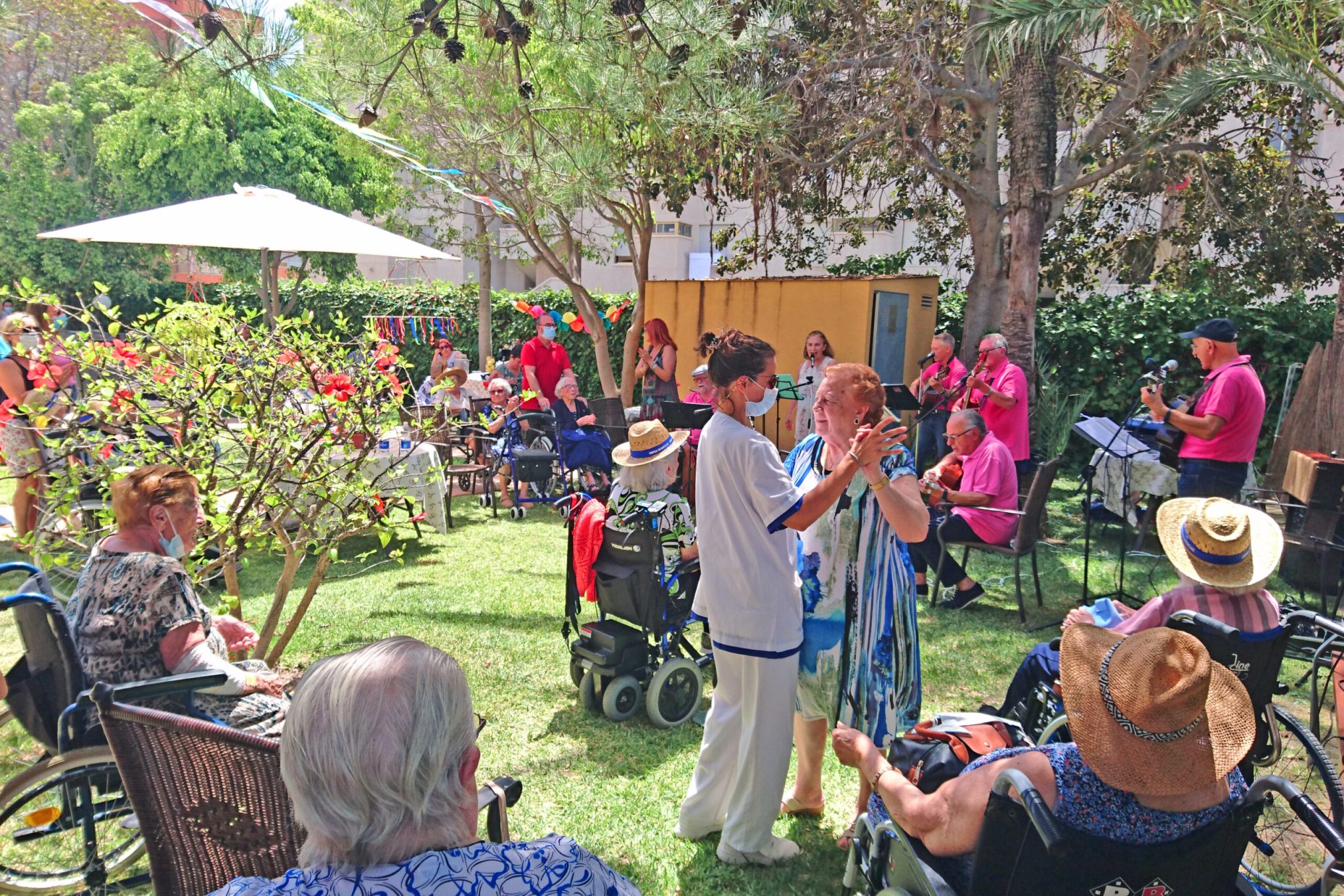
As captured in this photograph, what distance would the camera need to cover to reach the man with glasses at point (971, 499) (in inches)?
211

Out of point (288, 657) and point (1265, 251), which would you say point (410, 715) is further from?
point (1265, 251)

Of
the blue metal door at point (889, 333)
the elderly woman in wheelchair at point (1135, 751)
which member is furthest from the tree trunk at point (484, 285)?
the elderly woman in wheelchair at point (1135, 751)

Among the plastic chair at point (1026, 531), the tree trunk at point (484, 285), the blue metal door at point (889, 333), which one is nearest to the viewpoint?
the plastic chair at point (1026, 531)

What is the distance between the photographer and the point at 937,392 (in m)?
8.20

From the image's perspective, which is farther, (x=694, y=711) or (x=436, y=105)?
(x=436, y=105)

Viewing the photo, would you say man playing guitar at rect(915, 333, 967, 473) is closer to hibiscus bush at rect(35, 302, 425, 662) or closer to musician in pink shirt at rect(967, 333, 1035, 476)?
musician in pink shirt at rect(967, 333, 1035, 476)

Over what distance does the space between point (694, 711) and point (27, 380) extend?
18.8ft

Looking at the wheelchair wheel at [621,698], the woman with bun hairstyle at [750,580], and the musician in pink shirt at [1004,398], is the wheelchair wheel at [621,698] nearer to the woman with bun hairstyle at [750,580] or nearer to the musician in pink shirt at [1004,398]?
the woman with bun hairstyle at [750,580]

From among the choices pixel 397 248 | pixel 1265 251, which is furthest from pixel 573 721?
pixel 1265 251

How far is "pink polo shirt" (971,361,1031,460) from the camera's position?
6637 millimetres

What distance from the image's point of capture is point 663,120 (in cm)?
716

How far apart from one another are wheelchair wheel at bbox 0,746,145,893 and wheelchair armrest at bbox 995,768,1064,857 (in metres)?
2.40

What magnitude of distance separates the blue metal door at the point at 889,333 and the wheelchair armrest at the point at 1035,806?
30.0 ft

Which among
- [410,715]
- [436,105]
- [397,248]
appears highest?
[436,105]
